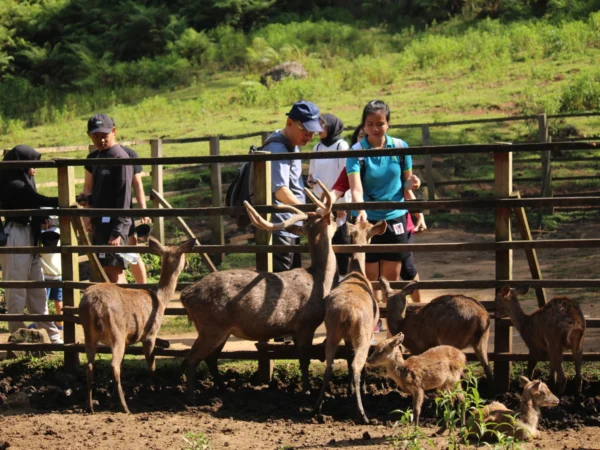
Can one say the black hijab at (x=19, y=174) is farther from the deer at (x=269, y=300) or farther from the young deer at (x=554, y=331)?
the young deer at (x=554, y=331)

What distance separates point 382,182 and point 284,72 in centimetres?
1938

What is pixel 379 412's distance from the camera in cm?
743

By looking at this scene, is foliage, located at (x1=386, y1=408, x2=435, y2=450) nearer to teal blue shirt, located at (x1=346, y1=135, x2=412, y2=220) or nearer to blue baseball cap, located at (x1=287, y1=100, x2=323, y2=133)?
teal blue shirt, located at (x1=346, y1=135, x2=412, y2=220)

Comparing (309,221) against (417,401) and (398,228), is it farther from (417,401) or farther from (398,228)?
(417,401)

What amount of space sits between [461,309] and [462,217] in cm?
1028

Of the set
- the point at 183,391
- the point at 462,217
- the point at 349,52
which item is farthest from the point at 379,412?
the point at 349,52

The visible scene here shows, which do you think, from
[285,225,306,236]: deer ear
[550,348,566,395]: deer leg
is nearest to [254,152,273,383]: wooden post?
[285,225,306,236]: deer ear

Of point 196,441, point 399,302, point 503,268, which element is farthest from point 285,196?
point 196,441

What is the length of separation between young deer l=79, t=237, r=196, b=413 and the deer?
1.11 feet

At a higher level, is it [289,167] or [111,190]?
[289,167]

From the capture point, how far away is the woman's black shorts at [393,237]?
8.40m

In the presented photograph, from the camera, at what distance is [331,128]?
9.62 meters

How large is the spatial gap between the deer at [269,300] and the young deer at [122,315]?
0.34 metres

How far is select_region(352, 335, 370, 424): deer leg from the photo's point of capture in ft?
23.2
